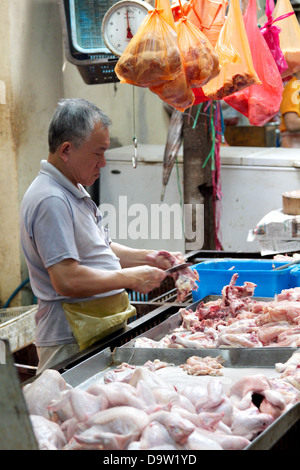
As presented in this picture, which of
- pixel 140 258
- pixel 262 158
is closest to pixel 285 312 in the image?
pixel 140 258

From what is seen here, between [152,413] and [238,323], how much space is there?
1.25m

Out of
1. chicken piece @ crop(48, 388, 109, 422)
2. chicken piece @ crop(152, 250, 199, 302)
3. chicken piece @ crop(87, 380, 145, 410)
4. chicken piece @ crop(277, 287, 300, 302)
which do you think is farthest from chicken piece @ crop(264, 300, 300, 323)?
chicken piece @ crop(48, 388, 109, 422)

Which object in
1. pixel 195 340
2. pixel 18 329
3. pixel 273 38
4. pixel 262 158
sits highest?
pixel 273 38

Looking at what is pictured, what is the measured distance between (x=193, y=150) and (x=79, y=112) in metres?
3.33

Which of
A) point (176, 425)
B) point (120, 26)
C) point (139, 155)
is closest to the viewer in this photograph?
point (176, 425)

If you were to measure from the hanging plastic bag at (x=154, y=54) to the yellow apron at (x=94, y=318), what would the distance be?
1.15 meters

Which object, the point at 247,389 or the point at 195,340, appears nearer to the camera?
the point at 247,389

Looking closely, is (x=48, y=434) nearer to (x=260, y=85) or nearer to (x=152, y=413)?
(x=152, y=413)

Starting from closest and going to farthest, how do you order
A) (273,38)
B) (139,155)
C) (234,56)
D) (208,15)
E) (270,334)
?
(270,334) < (234,56) < (208,15) < (273,38) < (139,155)

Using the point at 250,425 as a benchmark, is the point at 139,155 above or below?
above

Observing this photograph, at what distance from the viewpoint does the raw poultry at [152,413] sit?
1.87 meters

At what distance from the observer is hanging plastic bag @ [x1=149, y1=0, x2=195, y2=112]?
346cm

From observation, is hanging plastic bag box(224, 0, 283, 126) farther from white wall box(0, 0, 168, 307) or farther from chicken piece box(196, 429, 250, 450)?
chicken piece box(196, 429, 250, 450)

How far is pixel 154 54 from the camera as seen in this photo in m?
3.38
